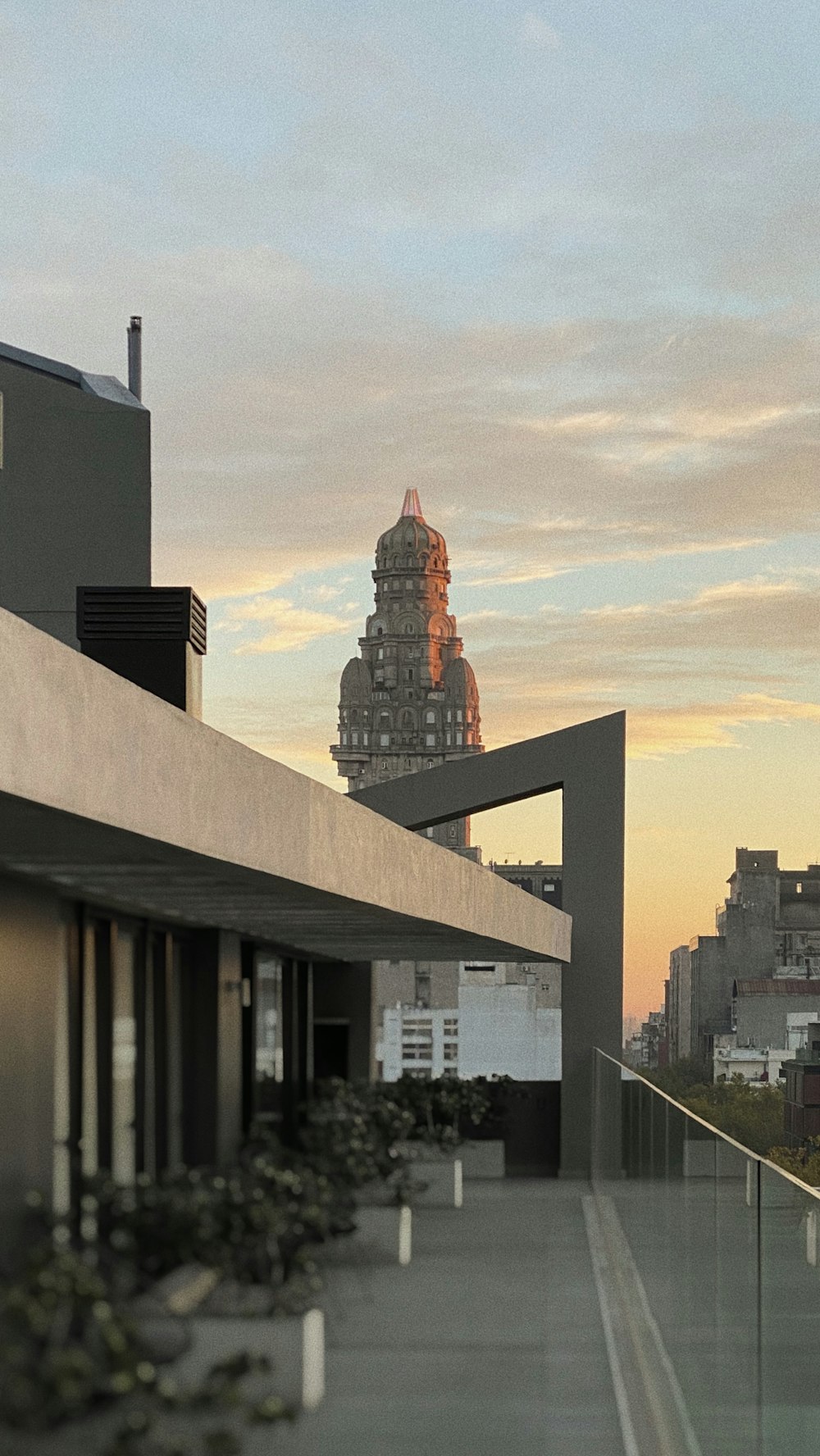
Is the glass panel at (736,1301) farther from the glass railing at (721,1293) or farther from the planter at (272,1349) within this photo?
the planter at (272,1349)

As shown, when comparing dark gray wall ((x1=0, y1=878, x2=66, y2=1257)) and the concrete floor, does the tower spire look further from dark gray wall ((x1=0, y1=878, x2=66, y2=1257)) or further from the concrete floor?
dark gray wall ((x1=0, y1=878, x2=66, y2=1257))

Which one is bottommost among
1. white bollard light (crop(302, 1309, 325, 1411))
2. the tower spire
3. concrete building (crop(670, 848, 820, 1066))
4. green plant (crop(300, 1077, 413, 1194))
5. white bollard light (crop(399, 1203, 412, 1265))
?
concrete building (crop(670, 848, 820, 1066))

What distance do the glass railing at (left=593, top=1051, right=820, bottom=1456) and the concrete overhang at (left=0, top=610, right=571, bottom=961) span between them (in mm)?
2073

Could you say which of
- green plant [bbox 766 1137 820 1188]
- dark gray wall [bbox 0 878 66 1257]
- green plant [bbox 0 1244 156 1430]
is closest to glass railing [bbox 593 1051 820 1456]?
green plant [bbox 0 1244 156 1430]

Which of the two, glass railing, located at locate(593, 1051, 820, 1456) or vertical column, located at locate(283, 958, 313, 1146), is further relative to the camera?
vertical column, located at locate(283, 958, 313, 1146)

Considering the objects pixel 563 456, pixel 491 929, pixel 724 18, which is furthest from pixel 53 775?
pixel 563 456

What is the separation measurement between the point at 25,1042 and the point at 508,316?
2967 inches

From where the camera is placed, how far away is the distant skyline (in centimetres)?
3625

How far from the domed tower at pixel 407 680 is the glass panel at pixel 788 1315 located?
509ft

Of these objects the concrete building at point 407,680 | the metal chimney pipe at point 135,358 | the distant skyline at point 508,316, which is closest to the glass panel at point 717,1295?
the distant skyline at point 508,316

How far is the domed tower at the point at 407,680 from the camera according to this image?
536 feet

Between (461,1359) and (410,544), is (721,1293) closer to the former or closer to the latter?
(461,1359)

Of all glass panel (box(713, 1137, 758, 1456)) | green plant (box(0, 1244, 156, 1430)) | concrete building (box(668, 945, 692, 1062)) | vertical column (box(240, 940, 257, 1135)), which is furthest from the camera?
concrete building (box(668, 945, 692, 1062))

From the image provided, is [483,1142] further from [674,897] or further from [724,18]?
[674,897]
